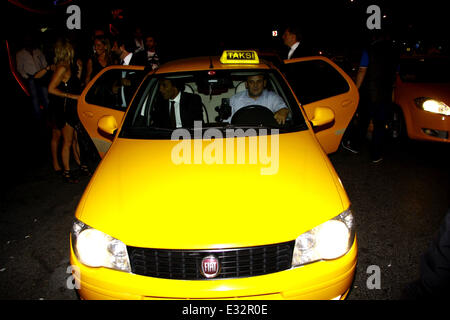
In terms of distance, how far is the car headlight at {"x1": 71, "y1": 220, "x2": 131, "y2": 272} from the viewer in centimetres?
177

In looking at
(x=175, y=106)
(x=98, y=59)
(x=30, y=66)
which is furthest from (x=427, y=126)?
(x=30, y=66)

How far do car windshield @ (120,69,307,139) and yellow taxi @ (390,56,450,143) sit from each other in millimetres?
3029

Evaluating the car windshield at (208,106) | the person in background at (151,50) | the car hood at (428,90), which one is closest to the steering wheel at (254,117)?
the car windshield at (208,106)

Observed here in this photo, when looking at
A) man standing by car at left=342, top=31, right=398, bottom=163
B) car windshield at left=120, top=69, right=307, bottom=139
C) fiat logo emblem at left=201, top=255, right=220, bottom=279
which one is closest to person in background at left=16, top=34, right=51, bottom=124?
→ car windshield at left=120, top=69, right=307, bottom=139

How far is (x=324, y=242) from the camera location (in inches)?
70.8

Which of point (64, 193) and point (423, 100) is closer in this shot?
point (64, 193)

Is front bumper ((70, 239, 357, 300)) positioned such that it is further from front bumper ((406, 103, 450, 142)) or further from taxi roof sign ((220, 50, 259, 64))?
front bumper ((406, 103, 450, 142))

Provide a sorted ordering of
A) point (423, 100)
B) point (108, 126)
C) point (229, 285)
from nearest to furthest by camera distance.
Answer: point (229, 285)
point (108, 126)
point (423, 100)

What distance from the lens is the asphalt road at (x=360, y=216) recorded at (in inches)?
103

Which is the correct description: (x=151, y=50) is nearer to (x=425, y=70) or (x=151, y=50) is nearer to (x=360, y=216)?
(x=425, y=70)

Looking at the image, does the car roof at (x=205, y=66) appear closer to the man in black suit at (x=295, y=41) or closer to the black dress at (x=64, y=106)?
the black dress at (x=64, y=106)

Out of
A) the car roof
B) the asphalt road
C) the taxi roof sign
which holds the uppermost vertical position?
the taxi roof sign

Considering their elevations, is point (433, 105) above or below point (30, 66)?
below

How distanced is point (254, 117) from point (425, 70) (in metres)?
5.02
